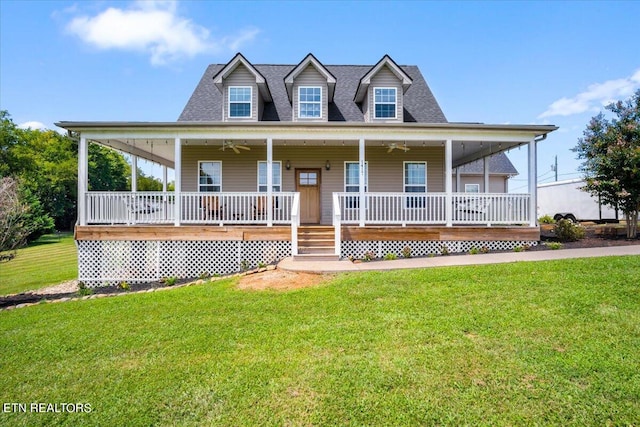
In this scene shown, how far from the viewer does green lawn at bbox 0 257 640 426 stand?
3121 millimetres

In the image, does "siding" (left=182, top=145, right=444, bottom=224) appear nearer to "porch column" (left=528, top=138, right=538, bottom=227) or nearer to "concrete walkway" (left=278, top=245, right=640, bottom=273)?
"porch column" (left=528, top=138, right=538, bottom=227)

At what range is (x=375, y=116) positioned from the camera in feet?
42.5

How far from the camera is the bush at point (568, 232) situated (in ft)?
36.4

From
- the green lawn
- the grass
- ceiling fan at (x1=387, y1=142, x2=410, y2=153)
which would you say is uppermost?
ceiling fan at (x1=387, y1=142, x2=410, y2=153)

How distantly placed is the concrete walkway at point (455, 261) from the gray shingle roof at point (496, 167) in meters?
14.9

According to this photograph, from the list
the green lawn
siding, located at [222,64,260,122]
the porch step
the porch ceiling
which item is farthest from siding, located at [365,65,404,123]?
the green lawn

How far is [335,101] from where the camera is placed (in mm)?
14570

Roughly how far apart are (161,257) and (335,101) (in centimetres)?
926

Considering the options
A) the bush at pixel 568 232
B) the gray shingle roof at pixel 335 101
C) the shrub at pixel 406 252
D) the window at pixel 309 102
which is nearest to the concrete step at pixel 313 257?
the shrub at pixel 406 252

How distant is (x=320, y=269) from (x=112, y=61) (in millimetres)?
16301

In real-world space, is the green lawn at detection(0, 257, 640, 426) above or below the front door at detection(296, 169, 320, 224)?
below

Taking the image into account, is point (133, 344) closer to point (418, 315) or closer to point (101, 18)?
point (418, 315)

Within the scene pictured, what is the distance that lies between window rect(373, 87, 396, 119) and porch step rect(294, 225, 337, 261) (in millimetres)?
5295

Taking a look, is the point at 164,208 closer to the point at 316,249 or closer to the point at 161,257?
the point at 161,257
